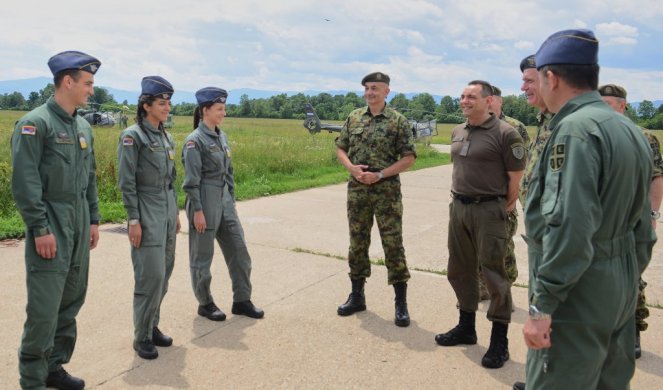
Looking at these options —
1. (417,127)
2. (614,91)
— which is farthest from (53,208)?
(417,127)

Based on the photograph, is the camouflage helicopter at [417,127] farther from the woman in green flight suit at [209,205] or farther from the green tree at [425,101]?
the green tree at [425,101]

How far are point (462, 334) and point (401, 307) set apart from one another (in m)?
0.61

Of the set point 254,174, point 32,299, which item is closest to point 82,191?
point 32,299

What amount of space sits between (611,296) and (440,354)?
2.08 m

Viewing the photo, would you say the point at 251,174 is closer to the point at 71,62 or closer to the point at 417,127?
the point at 71,62

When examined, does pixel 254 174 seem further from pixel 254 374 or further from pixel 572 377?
pixel 572 377

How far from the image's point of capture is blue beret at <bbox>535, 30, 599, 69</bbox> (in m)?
2.07

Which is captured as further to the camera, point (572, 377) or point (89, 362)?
point (89, 362)

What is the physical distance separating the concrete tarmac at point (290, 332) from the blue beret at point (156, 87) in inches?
70.9

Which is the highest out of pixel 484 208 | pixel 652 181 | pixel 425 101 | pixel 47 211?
pixel 425 101

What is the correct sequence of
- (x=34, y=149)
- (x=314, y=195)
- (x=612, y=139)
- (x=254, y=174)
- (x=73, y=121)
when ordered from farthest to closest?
(x=254, y=174), (x=314, y=195), (x=73, y=121), (x=34, y=149), (x=612, y=139)

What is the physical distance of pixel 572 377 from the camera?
206cm

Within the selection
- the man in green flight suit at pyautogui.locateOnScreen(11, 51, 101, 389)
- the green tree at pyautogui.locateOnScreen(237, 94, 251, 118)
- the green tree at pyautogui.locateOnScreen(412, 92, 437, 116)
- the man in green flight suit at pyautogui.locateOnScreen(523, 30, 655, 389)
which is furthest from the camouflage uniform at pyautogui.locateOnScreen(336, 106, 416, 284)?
the green tree at pyautogui.locateOnScreen(237, 94, 251, 118)

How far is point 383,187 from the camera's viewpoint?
182 inches
